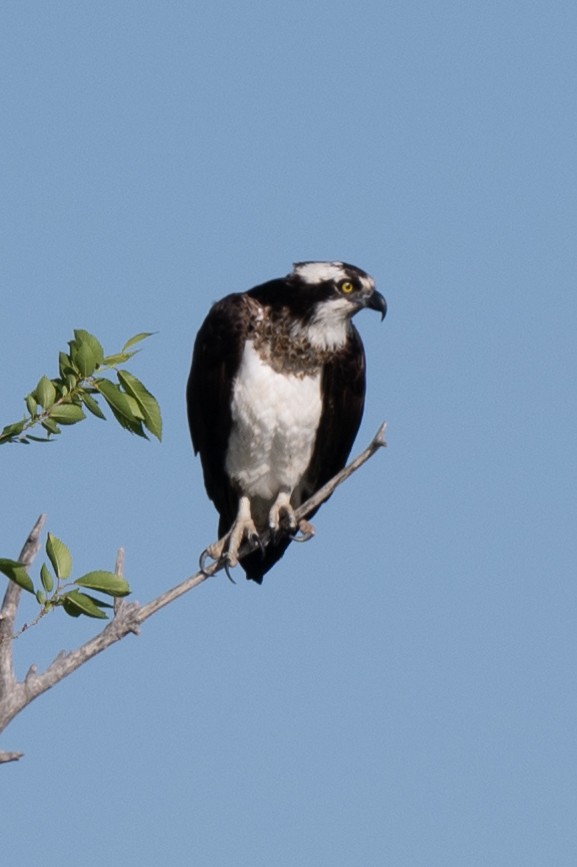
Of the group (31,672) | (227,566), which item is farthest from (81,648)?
(227,566)

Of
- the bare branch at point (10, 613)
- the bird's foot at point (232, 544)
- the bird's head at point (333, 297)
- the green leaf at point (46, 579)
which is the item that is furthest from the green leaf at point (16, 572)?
the bird's head at point (333, 297)

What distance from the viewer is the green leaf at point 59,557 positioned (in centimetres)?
378

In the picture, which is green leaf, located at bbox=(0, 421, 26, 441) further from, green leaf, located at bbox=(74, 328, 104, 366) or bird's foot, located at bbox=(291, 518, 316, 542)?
bird's foot, located at bbox=(291, 518, 316, 542)

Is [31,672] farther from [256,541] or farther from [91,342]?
[256,541]

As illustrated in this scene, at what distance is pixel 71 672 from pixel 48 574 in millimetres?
578

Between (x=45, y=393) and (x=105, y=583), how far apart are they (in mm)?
537

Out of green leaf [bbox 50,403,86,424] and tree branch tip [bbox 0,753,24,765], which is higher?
green leaf [bbox 50,403,86,424]

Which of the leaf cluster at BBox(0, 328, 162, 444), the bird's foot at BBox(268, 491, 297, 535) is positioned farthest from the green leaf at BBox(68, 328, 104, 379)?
the bird's foot at BBox(268, 491, 297, 535)

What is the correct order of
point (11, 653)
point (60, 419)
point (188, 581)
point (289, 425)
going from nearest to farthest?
point (60, 419), point (11, 653), point (188, 581), point (289, 425)

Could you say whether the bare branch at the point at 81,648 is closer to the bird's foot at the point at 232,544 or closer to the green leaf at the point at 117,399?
the green leaf at the point at 117,399

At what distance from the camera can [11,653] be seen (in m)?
4.17

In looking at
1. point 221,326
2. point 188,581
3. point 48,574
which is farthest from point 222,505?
point 48,574

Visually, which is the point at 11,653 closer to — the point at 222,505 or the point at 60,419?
the point at 60,419

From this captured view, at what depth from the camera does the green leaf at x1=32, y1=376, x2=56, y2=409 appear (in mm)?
3674
